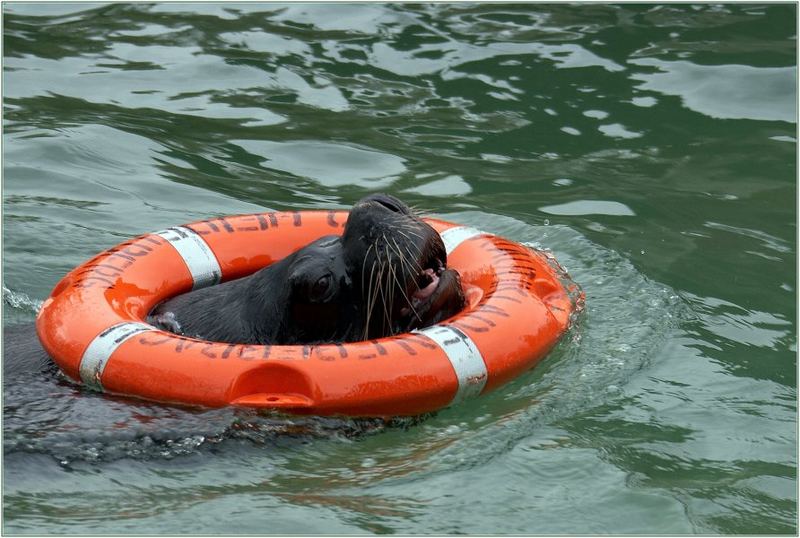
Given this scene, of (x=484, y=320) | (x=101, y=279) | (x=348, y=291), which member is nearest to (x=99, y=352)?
(x=101, y=279)

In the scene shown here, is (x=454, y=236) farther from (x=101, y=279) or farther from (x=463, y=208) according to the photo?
(x=101, y=279)

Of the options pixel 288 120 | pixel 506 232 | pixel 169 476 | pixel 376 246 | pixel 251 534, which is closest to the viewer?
pixel 251 534

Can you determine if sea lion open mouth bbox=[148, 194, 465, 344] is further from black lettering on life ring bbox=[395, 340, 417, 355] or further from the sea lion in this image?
black lettering on life ring bbox=[395, 340, 417, 355]

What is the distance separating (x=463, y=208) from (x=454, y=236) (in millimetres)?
1437

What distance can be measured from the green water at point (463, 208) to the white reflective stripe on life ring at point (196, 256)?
0.91m

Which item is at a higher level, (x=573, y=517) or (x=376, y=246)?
(x=376, y=246)

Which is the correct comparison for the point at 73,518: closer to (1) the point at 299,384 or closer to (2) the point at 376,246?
(1) the point at 299,384

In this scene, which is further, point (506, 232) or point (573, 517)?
point (506, 232)

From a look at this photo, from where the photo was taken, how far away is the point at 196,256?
19.1ft

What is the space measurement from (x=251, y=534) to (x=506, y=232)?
332cm

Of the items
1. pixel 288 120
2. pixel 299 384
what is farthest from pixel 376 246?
pixel 288 120

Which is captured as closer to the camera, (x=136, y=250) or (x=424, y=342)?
(x=424, y=342)

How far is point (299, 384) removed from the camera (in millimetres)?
4727

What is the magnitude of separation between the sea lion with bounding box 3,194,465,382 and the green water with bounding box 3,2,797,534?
0.47 m
